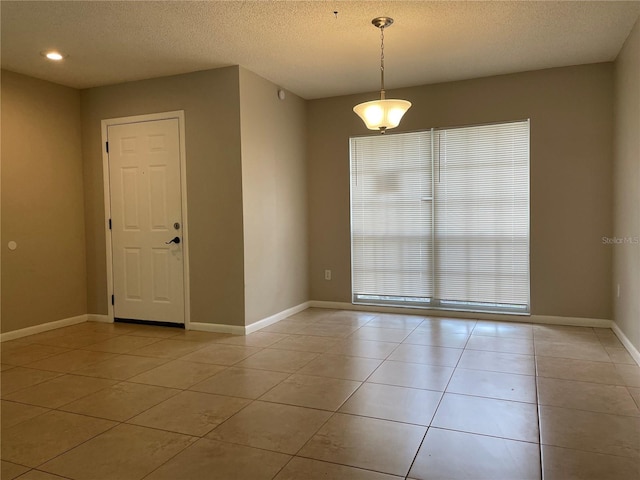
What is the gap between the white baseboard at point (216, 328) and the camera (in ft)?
14.8

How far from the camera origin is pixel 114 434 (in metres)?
2.44

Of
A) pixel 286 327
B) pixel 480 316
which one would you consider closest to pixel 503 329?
pixel 480 316

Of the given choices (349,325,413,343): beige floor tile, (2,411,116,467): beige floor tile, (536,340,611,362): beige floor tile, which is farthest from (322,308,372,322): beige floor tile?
(2,411,116,467): beige floor tile

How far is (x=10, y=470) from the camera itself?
2092mm

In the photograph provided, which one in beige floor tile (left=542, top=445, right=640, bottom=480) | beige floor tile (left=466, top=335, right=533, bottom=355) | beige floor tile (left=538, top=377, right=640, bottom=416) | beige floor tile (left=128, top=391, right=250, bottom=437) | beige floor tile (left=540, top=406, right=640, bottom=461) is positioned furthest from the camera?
beige floor tile (left=466, top=335, right=533, bottom=355)

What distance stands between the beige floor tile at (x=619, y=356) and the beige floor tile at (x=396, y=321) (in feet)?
5.52

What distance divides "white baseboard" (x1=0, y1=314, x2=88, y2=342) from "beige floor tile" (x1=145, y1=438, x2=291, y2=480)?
312 centimetres

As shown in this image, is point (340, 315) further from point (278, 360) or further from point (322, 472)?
point (322, 472)

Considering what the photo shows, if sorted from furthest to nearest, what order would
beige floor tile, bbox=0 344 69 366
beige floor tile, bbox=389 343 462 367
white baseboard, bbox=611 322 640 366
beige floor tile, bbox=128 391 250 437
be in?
beige floor tile, bbox=0 344 69 366
beige floor tile, bbox=389 343 462 367
white baseboard, bbox=611 322 640 366
beige floor tile, bbox=128 391 250 437

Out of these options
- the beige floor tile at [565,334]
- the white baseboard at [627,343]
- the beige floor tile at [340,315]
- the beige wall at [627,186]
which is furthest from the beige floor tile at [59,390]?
the beige wall at [627,186]

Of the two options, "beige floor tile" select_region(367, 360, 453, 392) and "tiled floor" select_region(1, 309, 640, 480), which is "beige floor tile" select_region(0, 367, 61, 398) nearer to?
"tiled floor" select_region(1, 309, 640, 480)

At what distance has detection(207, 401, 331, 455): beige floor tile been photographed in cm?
233

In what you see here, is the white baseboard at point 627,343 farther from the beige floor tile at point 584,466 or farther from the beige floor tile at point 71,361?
the beige floor tile at point 71,361

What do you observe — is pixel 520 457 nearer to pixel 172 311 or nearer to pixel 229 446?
pixel 229 446
